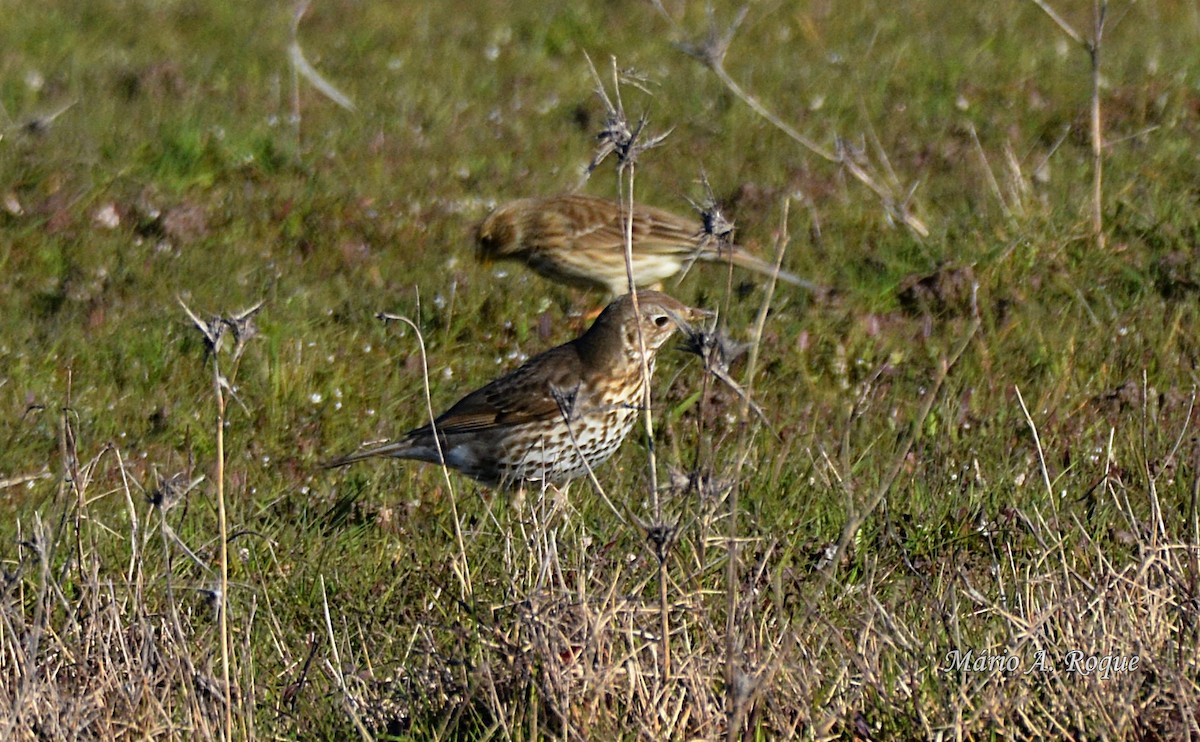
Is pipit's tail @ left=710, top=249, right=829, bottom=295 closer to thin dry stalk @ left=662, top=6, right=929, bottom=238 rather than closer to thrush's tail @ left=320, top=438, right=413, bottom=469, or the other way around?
thin dry stalk @ left=662, top=6, right=929, bottom=238

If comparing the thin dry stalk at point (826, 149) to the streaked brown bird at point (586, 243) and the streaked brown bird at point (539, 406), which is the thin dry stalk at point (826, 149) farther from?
the streaked brown bird at point (539, 406)

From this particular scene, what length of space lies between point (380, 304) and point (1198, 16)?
6466mm

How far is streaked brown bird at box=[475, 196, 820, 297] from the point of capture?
8.20 metres

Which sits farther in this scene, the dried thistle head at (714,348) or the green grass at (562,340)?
the green grass at (562,340)

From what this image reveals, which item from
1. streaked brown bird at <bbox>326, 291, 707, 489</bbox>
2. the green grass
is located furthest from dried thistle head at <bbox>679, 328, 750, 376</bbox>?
streaked brown bird at <bbox>326, 291, 707, 489</bbox>

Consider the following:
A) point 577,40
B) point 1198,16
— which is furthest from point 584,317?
point 1198,16

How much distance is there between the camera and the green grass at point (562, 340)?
3807mm

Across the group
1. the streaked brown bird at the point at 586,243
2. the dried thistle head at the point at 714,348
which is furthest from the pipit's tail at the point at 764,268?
the dried thistle head at the point at 714,348

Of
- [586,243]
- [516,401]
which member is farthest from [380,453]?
[586,243]

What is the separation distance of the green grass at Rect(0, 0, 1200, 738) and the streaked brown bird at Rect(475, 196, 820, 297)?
16cm

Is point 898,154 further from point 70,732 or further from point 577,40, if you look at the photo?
point 70,732

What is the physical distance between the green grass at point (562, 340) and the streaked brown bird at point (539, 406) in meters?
0.14

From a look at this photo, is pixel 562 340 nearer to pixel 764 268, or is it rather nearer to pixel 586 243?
pixel 586 243

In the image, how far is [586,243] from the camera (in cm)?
832
